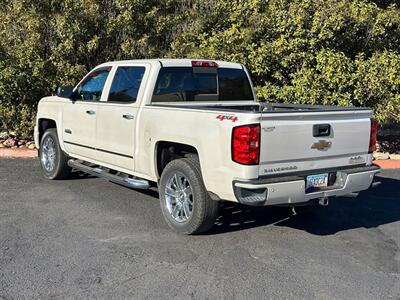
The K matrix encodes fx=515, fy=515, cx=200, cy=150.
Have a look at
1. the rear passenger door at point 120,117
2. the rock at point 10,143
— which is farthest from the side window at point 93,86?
the rock at point 10,143

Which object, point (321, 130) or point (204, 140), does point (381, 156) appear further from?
point (204, 140)

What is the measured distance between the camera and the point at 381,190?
796 cm

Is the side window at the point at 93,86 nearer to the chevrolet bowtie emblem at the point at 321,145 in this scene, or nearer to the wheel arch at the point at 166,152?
the wheel arch at the point at 166,152

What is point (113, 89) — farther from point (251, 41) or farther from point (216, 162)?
point (251, 41)

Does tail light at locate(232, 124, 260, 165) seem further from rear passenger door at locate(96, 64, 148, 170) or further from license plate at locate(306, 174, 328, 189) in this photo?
rear passenger door at locate(96, 64, 148, 170)

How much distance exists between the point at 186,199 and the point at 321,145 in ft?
4.94

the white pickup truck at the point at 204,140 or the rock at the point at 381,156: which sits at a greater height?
the white pickup truck at the point at 204,140

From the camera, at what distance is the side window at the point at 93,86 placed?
23.0 ft

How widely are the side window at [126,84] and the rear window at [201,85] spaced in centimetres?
30

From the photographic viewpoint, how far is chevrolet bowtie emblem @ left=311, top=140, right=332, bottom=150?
16.6 feet

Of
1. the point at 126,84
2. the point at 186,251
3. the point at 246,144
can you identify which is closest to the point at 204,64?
the point at 126,84

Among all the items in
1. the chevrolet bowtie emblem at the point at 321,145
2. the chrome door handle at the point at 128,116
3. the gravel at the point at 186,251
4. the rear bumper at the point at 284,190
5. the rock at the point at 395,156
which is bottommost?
the rock at the point at 395,156

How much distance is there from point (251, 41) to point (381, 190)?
433 centimetres

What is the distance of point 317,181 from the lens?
16.9ft
